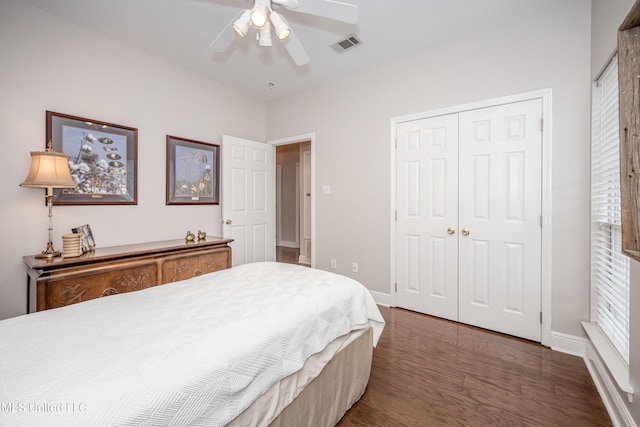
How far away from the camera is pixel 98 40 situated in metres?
2.64

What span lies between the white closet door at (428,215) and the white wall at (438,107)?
0.18 meters

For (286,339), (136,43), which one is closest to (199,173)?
(136,43)

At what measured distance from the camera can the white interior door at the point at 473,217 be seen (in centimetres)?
245

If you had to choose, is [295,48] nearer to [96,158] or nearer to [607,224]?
[96,158]

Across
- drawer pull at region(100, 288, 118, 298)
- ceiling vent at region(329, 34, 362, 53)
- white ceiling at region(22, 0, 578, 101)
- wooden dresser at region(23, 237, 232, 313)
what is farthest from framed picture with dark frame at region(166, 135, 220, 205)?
ceiling vent at region(329, 34, 362, 53)

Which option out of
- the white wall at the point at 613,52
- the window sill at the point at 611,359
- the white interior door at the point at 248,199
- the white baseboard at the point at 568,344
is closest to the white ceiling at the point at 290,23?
the white wall at the point at 613,52

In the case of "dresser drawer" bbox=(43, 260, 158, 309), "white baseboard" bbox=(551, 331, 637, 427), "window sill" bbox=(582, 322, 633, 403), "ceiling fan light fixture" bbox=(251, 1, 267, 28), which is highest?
"ceiling fan light fixture" bbox=(251, 1, 267, 28)

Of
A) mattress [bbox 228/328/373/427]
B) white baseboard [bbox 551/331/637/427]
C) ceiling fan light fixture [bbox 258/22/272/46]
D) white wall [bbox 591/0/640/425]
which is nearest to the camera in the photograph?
mattress [bbox 228/328/373/427]

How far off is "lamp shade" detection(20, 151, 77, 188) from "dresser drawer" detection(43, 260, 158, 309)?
0.69m

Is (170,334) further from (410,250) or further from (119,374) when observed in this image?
(410,250)

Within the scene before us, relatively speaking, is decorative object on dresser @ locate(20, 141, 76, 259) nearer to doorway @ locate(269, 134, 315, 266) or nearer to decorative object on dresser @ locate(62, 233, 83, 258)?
decorative object on dresser @ locate(62, 233, 83, 258)

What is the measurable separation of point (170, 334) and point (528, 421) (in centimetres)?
192

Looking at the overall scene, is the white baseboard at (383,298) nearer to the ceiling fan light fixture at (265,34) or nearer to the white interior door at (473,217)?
the white interior door at (473,217)

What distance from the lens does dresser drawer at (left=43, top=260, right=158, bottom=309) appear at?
195cm
